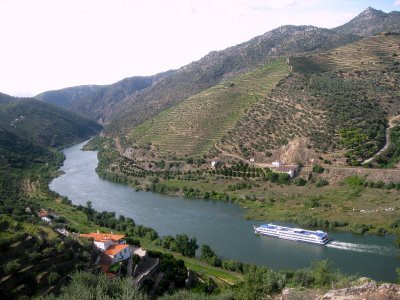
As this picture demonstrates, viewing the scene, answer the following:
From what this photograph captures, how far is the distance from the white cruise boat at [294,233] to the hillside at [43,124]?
84751mm

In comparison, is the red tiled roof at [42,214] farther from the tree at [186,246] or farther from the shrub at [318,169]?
the shrub at [318,169]

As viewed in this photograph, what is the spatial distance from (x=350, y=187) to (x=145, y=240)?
2618 cm

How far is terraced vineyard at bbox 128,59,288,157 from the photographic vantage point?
78.4 metres

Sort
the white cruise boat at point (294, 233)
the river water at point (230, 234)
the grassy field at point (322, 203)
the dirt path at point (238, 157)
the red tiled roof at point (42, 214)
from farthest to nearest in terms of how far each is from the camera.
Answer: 1. the dirt path at point (238, 157)
2. the red tiled roof at point (42, 214)
3. the grassy field at point (322, 203)
4. the white cruise boat at point (294, 233)
5. the river water at point (230, 234)

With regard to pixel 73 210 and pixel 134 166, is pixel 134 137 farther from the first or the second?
pixel 73 210

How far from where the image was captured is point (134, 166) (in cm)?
7875

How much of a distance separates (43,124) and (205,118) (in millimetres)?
74635

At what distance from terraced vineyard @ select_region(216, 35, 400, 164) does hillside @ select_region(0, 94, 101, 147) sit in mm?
66220

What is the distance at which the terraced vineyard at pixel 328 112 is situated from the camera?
6156 cm

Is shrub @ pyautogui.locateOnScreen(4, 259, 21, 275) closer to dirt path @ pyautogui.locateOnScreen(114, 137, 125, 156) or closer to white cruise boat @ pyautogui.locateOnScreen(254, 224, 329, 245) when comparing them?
white cruise boat @ pyautogui.locateOnScreen(254, 224, 329, 245)

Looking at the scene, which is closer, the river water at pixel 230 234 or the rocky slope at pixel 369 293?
the rocky slope at pixel 369 293

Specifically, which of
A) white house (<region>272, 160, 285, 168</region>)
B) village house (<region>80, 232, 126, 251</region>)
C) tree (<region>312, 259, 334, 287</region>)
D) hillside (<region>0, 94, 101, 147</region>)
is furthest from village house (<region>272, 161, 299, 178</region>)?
hillside (<region>0, 94, 101, 147</region>)

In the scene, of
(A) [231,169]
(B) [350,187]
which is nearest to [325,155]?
(B) [350,187]

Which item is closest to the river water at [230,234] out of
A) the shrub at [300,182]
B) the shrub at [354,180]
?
the shrub at [300,182]
